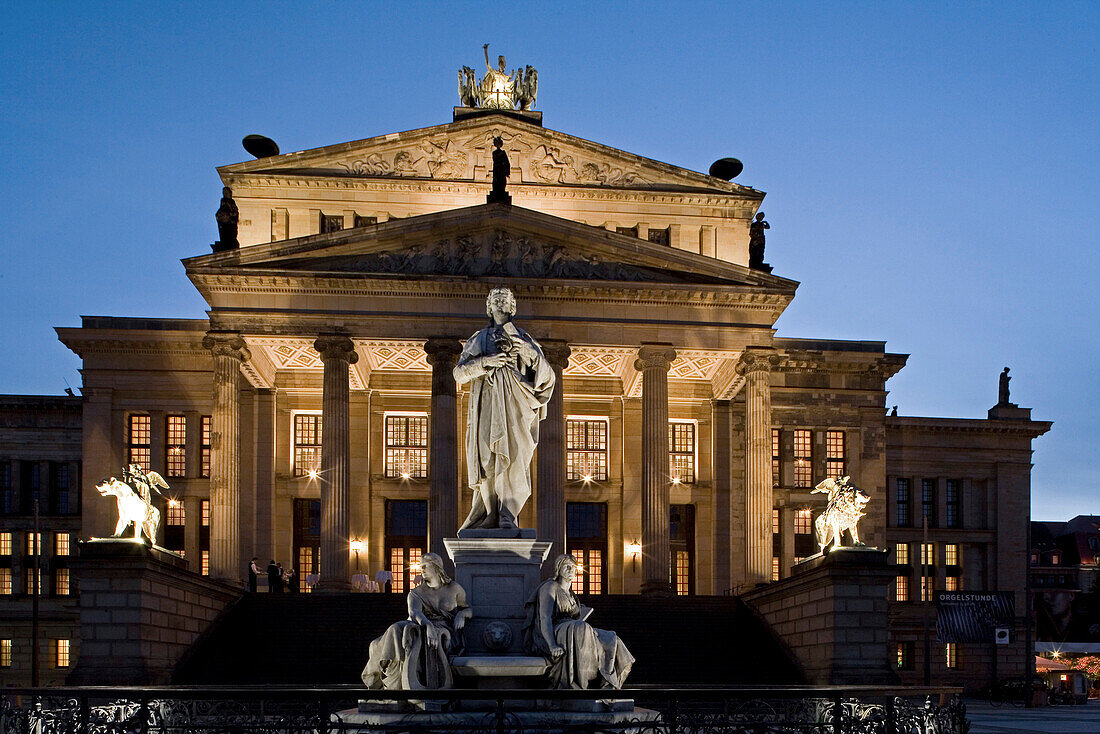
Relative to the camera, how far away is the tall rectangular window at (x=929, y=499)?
67125 mm

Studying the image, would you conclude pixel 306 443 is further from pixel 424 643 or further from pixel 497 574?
pixel 424 643

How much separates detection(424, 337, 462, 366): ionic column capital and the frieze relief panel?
9934 mm

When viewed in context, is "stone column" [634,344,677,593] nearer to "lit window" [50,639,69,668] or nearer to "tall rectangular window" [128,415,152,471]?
"tall rectangular window" [128,415,152,471]

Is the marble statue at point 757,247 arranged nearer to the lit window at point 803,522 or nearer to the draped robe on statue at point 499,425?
the lit window at point 803,522

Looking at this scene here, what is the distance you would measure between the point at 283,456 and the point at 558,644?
45289mm

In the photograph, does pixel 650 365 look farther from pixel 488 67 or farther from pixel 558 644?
pixel 558 644

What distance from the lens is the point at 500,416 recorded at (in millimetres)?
14930

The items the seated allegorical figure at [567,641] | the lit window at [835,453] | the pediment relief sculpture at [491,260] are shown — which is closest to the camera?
the seated allegorical figure at [567,641]

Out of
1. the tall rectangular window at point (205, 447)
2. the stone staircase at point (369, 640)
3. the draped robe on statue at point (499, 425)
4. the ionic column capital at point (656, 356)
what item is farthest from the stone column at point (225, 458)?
the draped robe on statue at point (499, 425)

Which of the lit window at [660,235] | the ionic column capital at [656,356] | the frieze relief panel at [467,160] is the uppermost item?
the frieze relief panel at [467,160]

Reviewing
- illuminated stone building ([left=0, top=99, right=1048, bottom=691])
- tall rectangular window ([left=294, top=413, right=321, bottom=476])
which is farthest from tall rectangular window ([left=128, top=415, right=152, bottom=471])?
tall rectangular window ([left=294, top=413, right=321, bottom=476])

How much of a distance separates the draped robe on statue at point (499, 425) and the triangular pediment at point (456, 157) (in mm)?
42568

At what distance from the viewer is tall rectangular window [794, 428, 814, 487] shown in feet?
201

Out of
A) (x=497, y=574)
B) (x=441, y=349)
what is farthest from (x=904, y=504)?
(x=497, y=574)
